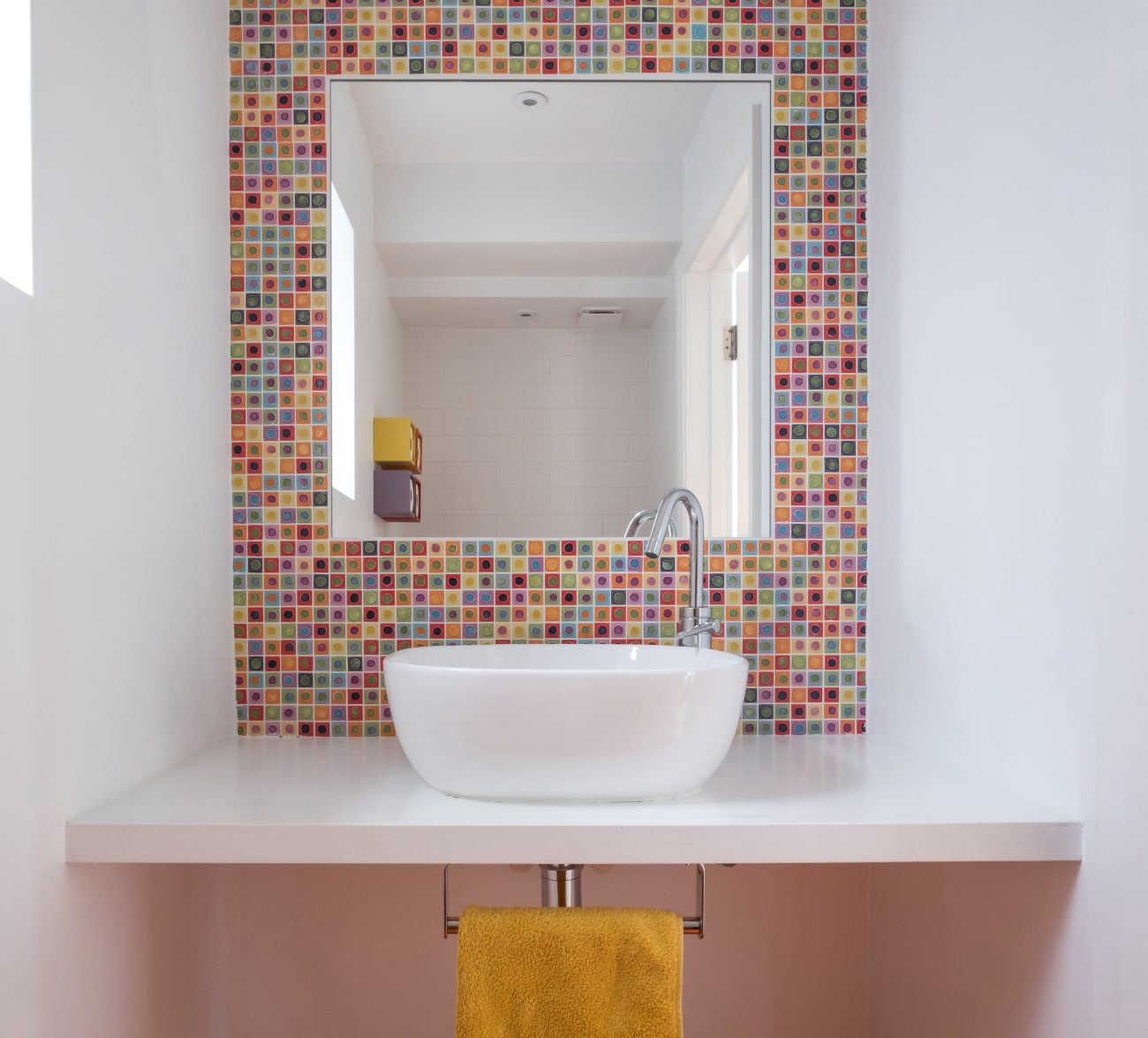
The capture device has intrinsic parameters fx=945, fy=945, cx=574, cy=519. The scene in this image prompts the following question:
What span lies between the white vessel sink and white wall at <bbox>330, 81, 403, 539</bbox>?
0.50m

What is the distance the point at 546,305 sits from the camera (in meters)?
1.57

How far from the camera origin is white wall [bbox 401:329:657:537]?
155 cm

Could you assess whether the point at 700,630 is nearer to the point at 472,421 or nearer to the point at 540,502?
the point at 540,502

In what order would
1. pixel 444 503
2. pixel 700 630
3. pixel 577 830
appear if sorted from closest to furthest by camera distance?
pixel 577 830, pixel 700 630, pixel 444 503

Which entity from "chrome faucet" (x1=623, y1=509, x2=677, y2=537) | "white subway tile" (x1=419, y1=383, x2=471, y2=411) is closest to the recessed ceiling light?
"white subway tile" (x1=419, y1=383, x2=471, y2=411)

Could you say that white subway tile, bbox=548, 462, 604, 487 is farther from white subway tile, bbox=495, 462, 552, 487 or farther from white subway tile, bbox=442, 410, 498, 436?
white subway tile, bbox=442, 410, 498, 436

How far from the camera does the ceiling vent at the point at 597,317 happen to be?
157 centimetres

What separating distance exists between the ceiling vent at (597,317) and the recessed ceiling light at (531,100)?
1.13 ft

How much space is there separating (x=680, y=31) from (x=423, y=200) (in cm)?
51

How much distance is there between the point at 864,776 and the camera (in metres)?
1.22
